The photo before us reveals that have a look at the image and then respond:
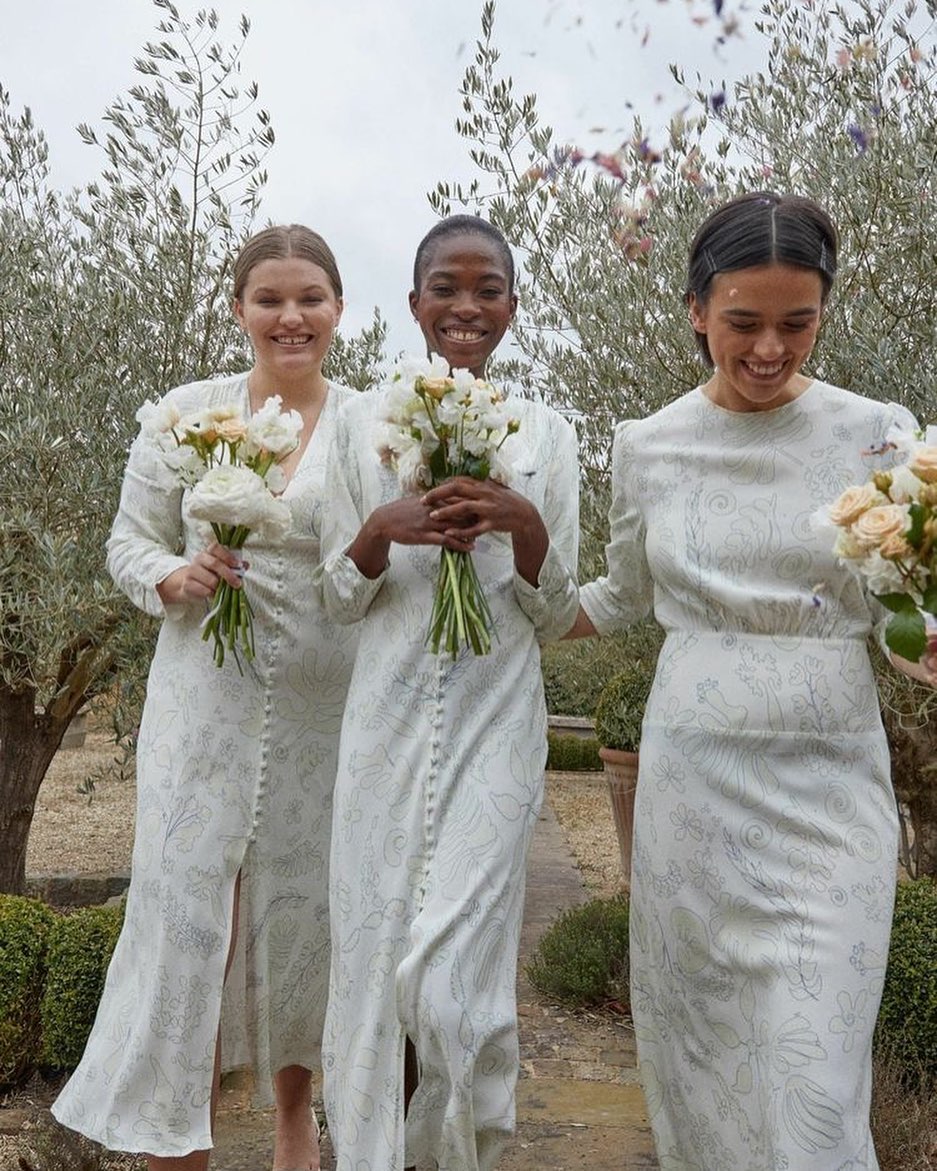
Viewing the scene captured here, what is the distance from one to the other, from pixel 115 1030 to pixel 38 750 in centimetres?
426

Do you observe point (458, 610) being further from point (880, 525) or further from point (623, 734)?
point (623, 734)

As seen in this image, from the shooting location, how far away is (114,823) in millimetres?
12438

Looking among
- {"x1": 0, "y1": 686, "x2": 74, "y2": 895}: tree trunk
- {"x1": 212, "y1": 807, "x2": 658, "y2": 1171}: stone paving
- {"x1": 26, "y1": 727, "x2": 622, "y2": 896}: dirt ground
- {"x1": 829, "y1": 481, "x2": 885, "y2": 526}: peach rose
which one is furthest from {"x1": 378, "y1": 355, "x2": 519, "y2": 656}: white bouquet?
A: {"x1": 26, "y1": 727, "x2": 622, "y2": 896}: dirt ground

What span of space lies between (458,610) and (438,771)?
1.25 feet

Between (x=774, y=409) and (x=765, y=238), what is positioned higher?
(x=765, y=238)

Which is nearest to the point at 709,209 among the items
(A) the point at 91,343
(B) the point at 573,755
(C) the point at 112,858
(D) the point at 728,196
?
(D) the point at 728,196

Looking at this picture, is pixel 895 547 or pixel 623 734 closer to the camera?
pixel 895 547

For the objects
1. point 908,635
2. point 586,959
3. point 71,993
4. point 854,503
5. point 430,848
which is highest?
point 854,503

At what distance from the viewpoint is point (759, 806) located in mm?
3096

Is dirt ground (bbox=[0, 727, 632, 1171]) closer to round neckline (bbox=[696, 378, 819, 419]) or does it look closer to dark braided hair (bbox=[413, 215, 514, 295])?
round neckline (bbox=[696, 378, 819, 419])

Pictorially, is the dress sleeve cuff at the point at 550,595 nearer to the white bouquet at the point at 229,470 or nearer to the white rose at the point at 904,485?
the white bouquet at the point at 229,470

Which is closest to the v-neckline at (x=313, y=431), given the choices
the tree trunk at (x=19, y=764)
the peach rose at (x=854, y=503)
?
the peach rose at (x=854, y=503)

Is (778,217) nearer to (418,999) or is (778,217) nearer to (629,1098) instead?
(418,999)

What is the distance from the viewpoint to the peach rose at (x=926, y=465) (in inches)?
106
